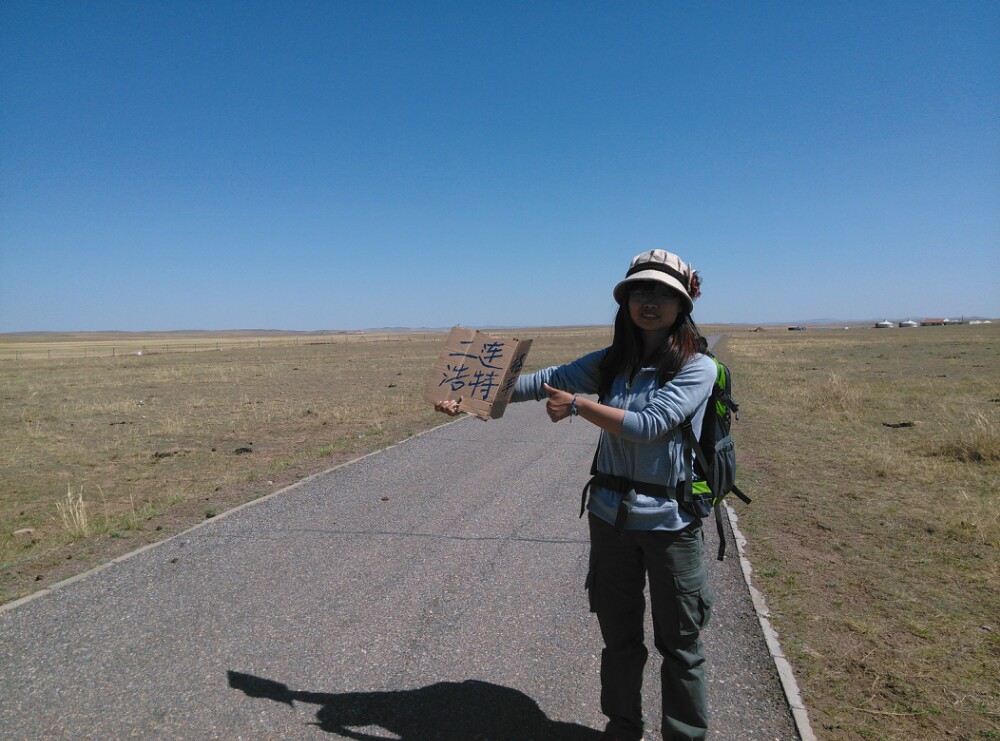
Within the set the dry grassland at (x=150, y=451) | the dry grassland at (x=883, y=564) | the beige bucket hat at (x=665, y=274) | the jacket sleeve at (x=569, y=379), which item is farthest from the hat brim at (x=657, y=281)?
the dry grassland at (x=150, y=451)

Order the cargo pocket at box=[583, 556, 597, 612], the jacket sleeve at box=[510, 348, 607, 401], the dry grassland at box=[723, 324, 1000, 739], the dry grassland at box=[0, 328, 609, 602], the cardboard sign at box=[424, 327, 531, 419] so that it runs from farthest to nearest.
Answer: the dry grassland at box=[0, 328, 609, 602]
the dry grassland at box=[723, 324, 1000, 739]
the cardboard sign at box=[424, 327, 531, 419]
the jacket sleeve at box=[510, 348, 607, 401]
the cargo pocket at box=[583, 556, 597, 612]

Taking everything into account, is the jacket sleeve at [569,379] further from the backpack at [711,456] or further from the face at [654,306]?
the backpack at [711,456]

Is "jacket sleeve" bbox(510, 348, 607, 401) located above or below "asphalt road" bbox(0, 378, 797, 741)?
above

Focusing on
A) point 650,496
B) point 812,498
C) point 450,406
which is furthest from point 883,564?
point 450,406

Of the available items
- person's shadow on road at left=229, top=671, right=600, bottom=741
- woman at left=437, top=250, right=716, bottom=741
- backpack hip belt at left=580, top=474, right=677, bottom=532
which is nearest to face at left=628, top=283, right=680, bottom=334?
woman at left=437, top=250, right=716, bottom=741

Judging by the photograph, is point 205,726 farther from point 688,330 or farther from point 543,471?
point 543,471

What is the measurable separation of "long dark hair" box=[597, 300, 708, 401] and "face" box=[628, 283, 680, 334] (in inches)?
2.7

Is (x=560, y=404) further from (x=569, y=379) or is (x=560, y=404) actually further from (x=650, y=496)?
(x=650, y=496)

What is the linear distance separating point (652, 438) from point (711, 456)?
39 cm

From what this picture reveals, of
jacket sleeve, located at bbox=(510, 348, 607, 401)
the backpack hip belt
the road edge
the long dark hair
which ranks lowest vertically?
the road edge

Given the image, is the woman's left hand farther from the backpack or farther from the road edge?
the road edge

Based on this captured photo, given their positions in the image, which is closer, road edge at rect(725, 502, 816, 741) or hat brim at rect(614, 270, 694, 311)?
hat brim at rect(614, 270, 694, 311)

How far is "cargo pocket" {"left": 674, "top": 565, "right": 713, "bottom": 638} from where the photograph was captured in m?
2.34

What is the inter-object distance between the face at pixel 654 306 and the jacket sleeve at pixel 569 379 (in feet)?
1.00
